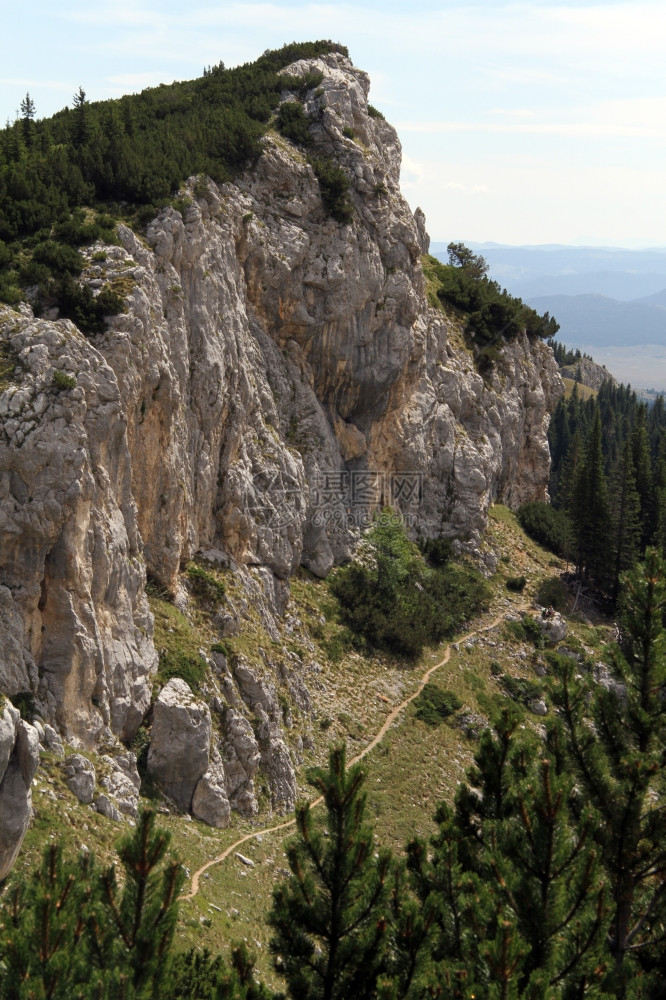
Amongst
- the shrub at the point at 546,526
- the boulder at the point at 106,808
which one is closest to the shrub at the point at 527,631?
the shrub at the point at 546,526

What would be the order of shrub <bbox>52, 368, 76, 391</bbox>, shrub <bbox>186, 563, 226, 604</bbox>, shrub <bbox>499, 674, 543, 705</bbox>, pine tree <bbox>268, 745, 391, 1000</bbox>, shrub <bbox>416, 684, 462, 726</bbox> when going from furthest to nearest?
shrub <bbox>499, 674, 543, 705</bbox> → shrub <bbox>416, 684, 462, 726</bbox> → shrub <bbox>186, 563, 226, 604</bbox> → shrub <bbox>52, 368, 76, 391</bbox> → pine tree <bbox>268, 745, 391, 1000</bbox>

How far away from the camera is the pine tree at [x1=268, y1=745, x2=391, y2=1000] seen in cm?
1366

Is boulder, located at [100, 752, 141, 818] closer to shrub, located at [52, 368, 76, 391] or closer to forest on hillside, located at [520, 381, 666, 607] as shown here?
shrub, located at [52, 368, 76, 391]

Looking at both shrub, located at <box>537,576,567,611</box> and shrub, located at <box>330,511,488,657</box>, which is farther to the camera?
shrub, located at <box>537,576,567,611</box>

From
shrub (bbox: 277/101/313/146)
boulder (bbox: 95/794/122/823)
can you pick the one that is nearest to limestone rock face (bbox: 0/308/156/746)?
boulder (bbox: 95/794/122/823)

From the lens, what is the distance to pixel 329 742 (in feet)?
127

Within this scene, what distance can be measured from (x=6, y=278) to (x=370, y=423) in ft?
89.5

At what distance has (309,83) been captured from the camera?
53031 millimetres

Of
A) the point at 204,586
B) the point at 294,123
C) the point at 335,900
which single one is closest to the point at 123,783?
the point at 204,586

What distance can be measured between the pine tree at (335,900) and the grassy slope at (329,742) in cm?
614

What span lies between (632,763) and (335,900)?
5.04 meters

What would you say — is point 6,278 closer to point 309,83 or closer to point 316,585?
point 316,585

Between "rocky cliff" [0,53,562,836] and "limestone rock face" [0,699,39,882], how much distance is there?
3.70 m

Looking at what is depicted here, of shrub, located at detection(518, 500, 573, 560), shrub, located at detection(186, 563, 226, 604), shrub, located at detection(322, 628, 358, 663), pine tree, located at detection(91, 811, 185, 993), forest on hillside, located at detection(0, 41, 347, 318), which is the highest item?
forest on hillside, located at detection(0, 41, 347, 318)
